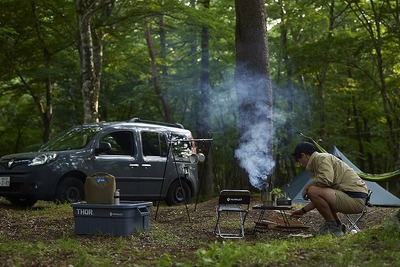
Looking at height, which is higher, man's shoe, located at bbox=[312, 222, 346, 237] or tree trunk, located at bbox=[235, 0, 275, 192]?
tree trunk, located at bbox=[235, 0, 275, 192]

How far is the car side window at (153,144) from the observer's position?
1042cm

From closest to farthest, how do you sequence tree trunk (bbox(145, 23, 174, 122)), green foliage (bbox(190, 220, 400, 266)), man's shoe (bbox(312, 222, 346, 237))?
green foliage (bbox(190, 220, 400, 266))
man's shoe (bbox(312, 222, 346, 237))
tree trunk (bbox(145, 23, 174, 122))

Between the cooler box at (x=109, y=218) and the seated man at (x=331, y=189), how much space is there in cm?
182

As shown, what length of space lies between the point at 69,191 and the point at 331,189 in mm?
4739

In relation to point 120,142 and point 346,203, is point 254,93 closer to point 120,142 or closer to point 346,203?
point 120,142

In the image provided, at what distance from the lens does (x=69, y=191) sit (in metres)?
9.30

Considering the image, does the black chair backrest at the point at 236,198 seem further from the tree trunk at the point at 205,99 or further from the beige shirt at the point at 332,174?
the tree trunk at the point at 205,99

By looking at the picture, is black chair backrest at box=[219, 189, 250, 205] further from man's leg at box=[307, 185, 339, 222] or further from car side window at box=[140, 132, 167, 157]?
car side window at box=[140, 132, 167, 157]

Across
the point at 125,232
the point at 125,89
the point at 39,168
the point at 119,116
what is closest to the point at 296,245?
the point at 125,232

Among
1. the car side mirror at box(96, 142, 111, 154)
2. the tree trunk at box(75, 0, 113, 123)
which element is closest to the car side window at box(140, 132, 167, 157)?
the car side mirror at box(96, 142, 111, 154)

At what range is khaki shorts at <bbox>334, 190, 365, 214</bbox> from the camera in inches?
241

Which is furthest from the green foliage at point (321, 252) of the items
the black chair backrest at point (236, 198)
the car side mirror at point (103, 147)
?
the car side mirror at point (103, 147)

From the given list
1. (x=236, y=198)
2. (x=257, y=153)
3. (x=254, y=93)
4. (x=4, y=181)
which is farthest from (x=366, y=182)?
(x=4, y=181)

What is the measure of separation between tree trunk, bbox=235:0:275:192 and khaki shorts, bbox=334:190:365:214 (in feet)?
11.0
